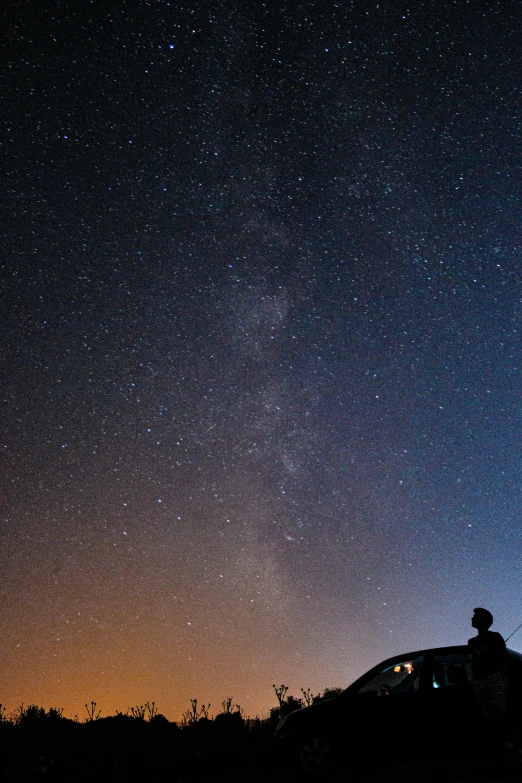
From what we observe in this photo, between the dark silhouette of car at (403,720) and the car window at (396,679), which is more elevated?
the car window at (396,679)

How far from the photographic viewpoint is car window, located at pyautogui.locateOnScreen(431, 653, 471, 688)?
570 centimetres

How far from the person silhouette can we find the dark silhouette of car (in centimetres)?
7

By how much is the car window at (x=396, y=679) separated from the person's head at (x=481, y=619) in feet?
2.45

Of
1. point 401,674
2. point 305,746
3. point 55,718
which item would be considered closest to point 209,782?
point 305,746

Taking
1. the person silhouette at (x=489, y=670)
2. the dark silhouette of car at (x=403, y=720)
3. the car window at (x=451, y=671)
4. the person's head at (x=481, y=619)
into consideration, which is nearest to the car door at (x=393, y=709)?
the dark silhouette of car at (x=403, y=720)

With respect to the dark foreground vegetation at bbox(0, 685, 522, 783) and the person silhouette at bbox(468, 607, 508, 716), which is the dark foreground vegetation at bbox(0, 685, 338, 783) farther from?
the person silhouette at bbox(468, 607, 508, 716)

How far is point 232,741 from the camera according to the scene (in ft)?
33.1

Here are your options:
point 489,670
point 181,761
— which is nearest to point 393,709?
point 489,670

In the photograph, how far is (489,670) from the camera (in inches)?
211

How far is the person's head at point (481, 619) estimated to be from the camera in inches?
219

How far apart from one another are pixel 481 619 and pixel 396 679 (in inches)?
45.6

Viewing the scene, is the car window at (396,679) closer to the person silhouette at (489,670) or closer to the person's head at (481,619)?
the person silhouette at (489,670)

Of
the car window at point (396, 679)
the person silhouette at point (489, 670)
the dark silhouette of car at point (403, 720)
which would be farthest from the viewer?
the car window at point (396, 679)

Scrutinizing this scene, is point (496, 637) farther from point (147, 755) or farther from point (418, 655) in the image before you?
Result: point (147, 755)
